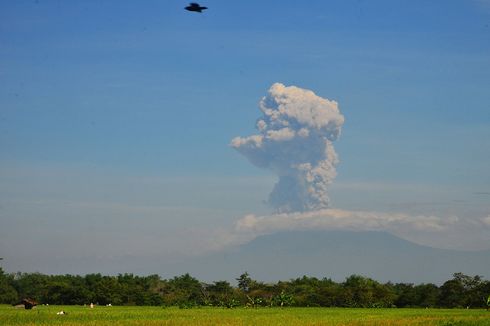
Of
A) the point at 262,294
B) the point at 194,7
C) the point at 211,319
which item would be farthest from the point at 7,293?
the point at 194,7

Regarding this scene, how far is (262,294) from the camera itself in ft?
372

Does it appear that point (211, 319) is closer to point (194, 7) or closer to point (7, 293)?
point (194, 7)

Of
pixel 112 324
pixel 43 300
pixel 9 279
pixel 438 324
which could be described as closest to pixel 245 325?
pixel 112 324

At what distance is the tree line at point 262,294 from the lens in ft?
335

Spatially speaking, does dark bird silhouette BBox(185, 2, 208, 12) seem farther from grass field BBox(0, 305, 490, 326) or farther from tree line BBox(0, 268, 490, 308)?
tree line BBox(0, 268, 490, 308)

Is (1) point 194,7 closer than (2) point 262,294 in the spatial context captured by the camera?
Yes

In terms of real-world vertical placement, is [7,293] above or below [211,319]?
above

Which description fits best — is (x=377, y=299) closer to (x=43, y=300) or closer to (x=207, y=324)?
(x=43, y=300)

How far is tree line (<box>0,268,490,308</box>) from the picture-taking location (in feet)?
335

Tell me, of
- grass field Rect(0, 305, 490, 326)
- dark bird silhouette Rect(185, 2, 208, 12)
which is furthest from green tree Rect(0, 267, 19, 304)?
dark bird silhouette Rect(185, 2, 208, 12)

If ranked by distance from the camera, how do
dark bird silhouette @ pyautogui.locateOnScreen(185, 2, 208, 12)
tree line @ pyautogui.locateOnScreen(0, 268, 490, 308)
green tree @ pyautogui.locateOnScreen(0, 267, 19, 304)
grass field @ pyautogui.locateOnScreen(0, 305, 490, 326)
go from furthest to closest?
green tree @ pyautogui.locateOnScreen(0, 267, 19, 304) < tree line @ pyautogui.locateOnScreen(0, 268, 490, 308) < grass field @ pyautogui.locateOnScreen(0, 305, 490, 326) < dark bird silhouette @ pyautogui.locateOnScreen(185, 2, 208, 12)

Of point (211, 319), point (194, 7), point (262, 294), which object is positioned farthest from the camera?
point (262, 294)

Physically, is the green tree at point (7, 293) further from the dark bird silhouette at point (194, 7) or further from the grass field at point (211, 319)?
the dark bird silhouette at point (194, 7)

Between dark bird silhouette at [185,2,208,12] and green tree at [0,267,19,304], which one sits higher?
dark bird silhouette at [185,2,208,12]
